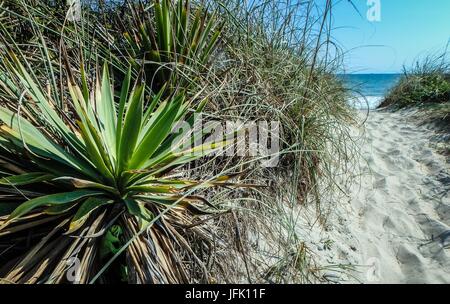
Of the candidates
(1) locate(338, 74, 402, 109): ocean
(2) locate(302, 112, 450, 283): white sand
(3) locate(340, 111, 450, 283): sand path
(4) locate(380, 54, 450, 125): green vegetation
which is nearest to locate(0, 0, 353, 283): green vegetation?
(2) locate(302, 112, 450, 283): white sand

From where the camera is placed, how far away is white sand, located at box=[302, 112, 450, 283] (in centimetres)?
199

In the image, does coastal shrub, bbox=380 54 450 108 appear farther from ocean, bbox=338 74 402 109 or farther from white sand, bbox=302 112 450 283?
white sand, bbox=302 112 450 283

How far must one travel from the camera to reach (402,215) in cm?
255

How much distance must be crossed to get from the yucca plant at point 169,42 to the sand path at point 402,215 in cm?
181

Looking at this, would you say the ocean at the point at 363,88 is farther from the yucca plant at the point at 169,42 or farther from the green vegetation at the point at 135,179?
the yucca plant at the point at 169,42

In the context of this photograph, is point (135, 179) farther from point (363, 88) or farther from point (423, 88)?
point (423, 88)

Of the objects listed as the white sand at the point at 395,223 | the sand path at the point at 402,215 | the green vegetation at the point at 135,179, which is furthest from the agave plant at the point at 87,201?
the sand path at the point at 402,215

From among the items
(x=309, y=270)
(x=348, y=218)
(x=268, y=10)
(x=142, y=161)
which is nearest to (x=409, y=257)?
(x=348, y=218)

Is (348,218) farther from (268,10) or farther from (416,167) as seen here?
(268,10)

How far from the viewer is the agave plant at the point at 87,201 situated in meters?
1.26

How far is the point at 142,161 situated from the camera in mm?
1470

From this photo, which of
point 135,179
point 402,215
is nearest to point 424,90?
point 402,215

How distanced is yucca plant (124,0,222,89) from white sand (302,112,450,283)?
1.68 m

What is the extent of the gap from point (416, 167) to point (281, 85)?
1.91 metres
